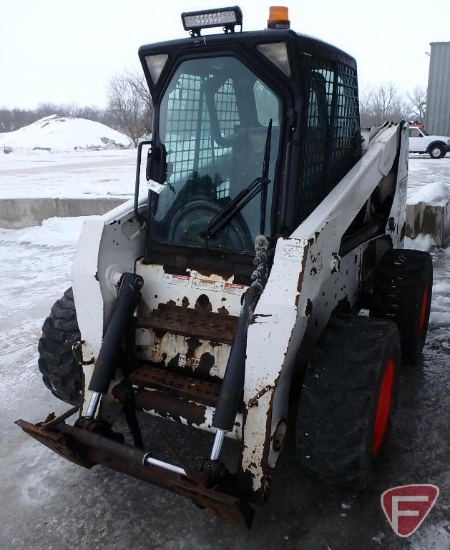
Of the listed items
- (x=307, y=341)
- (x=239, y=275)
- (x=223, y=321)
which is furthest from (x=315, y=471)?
(x=239, y=275)

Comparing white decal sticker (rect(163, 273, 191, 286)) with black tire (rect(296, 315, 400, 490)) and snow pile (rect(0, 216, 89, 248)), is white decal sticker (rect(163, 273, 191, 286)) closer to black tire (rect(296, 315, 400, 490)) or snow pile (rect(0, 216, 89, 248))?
black tire (rect(296, 315, 400, 490))

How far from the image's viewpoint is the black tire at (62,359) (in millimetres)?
3172

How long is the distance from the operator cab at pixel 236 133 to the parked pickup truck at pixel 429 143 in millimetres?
20497

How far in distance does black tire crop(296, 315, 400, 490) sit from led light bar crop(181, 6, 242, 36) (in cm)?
165

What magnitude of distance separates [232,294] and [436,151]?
21970 mm

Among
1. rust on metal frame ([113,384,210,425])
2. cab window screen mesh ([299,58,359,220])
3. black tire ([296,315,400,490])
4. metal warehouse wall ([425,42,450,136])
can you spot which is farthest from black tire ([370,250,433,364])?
metal warehouse wall ([425,42,450,136])

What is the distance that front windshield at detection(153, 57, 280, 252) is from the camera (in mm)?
2787

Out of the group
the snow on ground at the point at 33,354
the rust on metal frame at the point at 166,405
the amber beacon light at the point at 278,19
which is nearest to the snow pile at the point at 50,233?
the snow on ground at the point at 33,354

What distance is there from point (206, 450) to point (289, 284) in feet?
4.44

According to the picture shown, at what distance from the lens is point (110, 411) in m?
2.95

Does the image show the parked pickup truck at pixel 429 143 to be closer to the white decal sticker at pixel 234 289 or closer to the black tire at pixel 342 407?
the white decal sticker at pixel 234 289

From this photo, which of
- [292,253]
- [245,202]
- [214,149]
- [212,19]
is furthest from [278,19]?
[292,253]

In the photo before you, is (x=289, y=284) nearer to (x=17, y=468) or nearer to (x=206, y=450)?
(x=206, y=450)

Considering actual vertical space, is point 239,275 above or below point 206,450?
above
